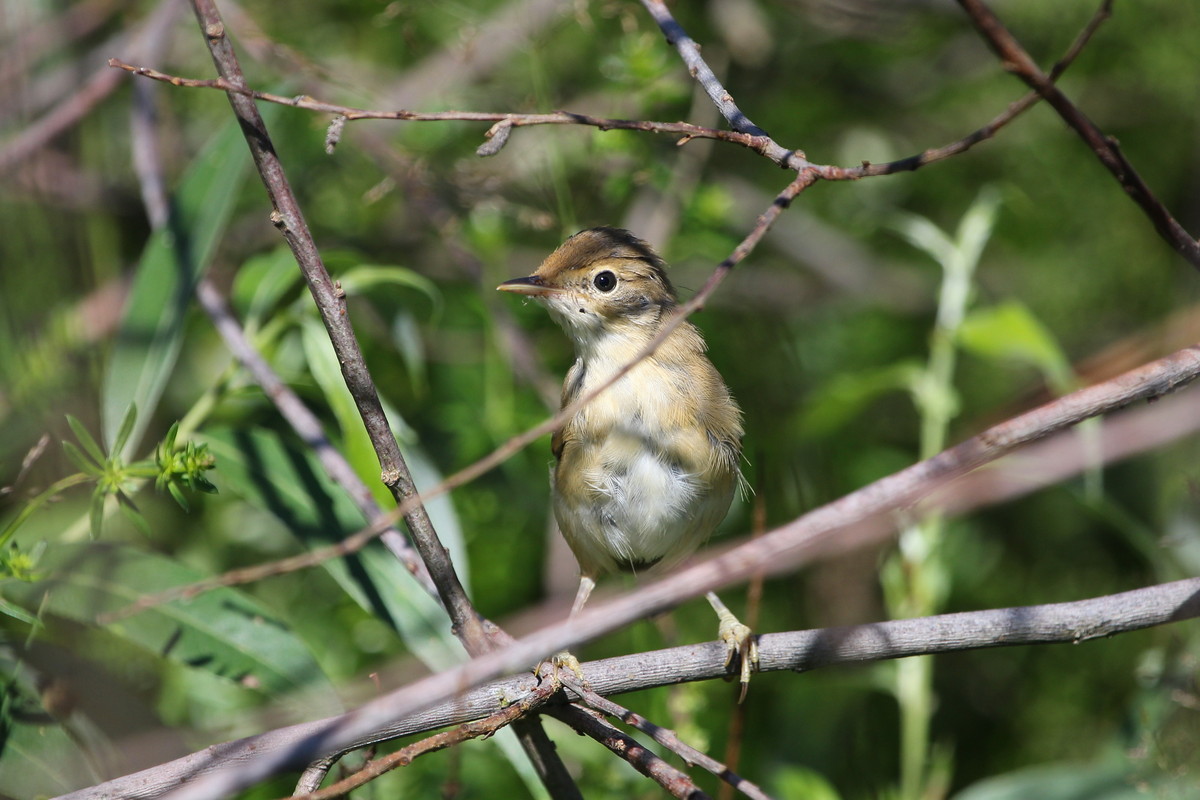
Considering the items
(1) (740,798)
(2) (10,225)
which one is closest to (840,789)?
(1) (740,798)

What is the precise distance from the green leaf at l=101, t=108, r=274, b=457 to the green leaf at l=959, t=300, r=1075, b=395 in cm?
221

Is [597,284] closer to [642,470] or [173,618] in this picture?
[642,470]

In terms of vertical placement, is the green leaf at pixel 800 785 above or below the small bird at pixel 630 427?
below

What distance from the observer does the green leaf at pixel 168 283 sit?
9.04 feet

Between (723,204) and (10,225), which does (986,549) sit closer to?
(723,204)

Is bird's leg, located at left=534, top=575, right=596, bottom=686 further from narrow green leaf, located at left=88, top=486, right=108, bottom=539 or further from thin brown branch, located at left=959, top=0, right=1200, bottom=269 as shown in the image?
thin brown branch, located at left=959, top=0, right=1200, bottom=269

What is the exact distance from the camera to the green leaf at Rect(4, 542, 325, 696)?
2.35 m

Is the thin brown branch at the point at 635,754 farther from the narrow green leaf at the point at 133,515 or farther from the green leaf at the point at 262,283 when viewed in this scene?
the green leaf at the point at 262,283

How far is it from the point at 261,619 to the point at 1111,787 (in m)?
2.29

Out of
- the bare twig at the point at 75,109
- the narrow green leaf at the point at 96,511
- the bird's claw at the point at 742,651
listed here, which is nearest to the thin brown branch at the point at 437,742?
the bird's claw at the point at 742,651

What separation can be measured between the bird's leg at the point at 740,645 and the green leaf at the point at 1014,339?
113 centimetres

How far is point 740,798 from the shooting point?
11.6ft

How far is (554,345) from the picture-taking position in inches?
162

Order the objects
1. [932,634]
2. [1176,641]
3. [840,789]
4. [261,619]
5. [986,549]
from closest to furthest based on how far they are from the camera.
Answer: [932,634] < [261,619] < [1176,641] < [840,789] < [986,549]
